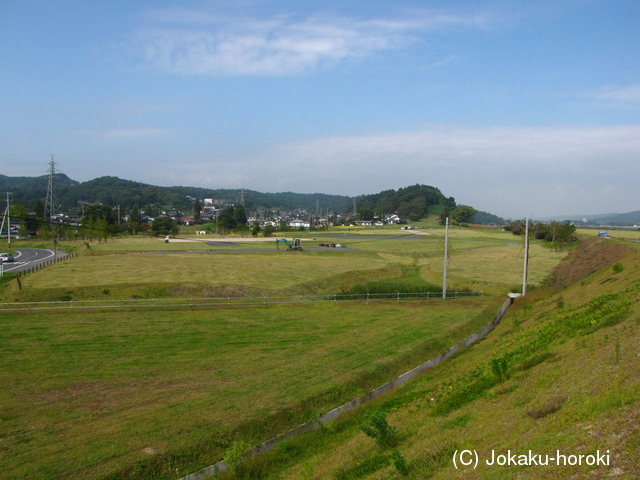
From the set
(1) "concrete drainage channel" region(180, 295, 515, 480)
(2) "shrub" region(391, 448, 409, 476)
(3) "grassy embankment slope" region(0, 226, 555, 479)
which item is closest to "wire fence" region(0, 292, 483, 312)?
(3) "grassy embankment slope" region(0, 226, 555, 479)

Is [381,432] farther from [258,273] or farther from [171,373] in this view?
[258,273]

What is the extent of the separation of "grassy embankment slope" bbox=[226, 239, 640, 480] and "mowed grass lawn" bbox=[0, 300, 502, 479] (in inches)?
100

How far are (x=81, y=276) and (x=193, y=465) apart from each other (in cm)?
3334

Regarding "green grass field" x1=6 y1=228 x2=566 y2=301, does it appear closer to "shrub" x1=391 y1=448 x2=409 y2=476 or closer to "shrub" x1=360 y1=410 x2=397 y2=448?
"shrub" x1=360 y1=410 x2=397 y2=448

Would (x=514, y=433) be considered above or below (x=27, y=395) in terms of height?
above

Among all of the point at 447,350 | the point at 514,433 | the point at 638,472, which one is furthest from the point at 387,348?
the point at 638,472

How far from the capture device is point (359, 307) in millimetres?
33469

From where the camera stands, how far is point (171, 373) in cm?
1805

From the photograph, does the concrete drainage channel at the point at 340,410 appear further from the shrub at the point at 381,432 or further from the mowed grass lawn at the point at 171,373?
the shrub at the point at 381,432

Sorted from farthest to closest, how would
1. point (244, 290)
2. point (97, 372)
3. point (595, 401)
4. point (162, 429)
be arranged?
1. point (244, 290)
2. point (97, 372)
3. point (162, 429)
4. point (595, 401)

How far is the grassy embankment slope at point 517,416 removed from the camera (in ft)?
23.2

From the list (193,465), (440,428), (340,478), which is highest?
(440,428)

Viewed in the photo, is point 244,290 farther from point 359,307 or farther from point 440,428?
point 440,428

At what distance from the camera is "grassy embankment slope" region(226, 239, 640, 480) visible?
23.2 feet
